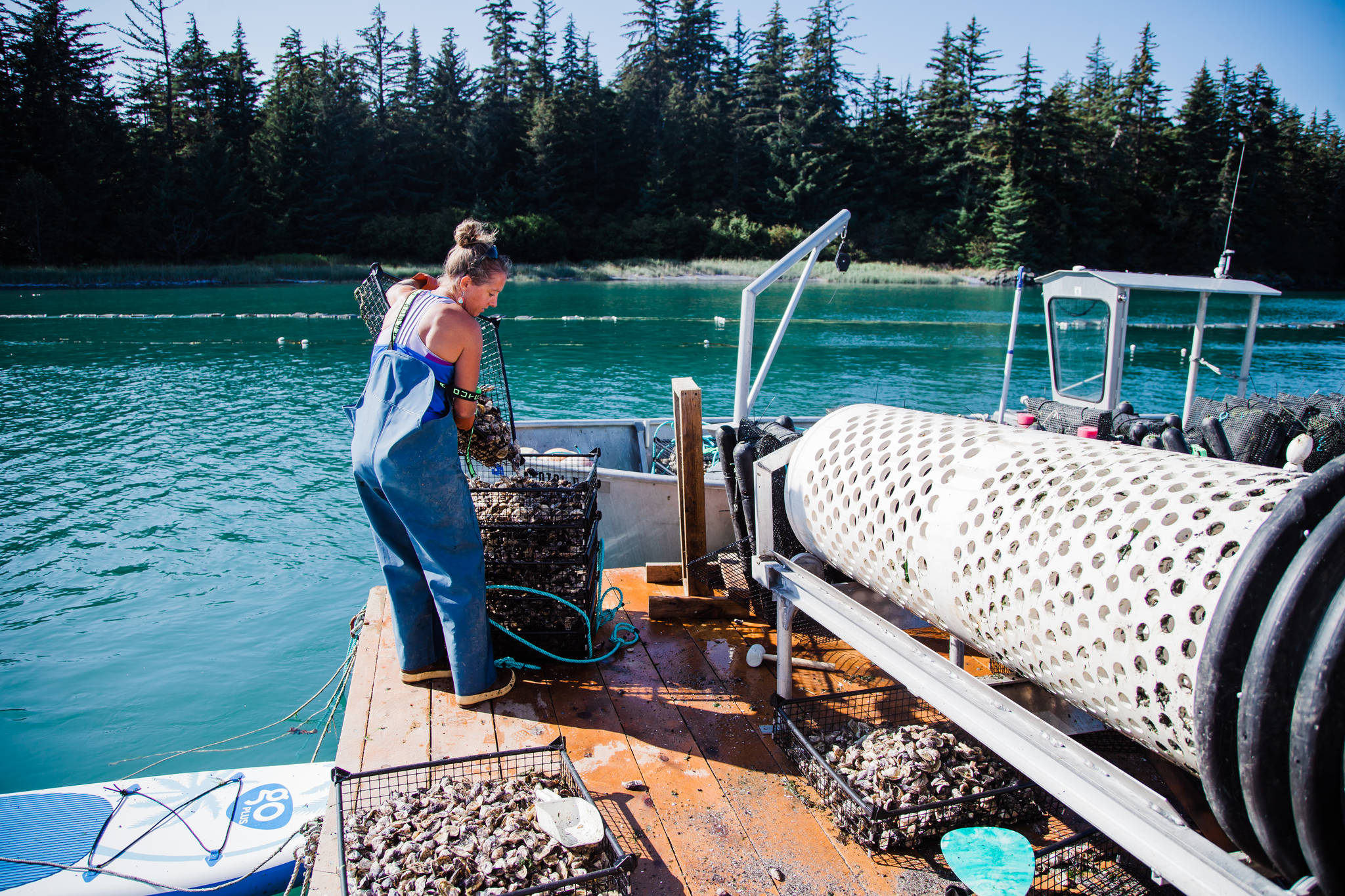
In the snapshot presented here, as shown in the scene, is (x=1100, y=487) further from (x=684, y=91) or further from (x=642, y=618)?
(x=684, y=91)

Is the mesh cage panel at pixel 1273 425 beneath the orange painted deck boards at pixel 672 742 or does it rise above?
above

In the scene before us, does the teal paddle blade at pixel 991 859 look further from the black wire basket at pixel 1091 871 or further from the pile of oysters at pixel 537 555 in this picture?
the pile of oysters at pixel 537 555

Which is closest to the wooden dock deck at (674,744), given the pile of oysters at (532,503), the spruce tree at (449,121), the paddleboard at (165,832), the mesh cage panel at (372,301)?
the pile of oysters at (532,503)

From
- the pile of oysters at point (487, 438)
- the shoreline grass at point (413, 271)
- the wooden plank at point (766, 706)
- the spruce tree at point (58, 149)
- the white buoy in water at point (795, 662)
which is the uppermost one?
the spruce tree at point (58, 149)

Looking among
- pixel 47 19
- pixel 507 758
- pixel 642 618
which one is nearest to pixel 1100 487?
pixel 507 758

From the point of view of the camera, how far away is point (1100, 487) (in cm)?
201

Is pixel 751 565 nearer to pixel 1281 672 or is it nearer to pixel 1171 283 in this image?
pixel 1281 672

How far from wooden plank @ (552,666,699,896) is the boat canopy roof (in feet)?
18.5

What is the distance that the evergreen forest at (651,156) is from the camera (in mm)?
53812

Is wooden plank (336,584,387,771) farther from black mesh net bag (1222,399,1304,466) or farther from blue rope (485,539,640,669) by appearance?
black mesh net bag (1222,399,1304,466)

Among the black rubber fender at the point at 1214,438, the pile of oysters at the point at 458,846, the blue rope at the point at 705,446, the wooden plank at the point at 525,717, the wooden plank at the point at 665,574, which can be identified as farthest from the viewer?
the blue rope at the point at 705,446

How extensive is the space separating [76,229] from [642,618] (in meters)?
58.2

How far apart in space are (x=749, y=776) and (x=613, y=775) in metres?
0.48

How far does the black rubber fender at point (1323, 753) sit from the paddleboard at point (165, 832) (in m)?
3.77
